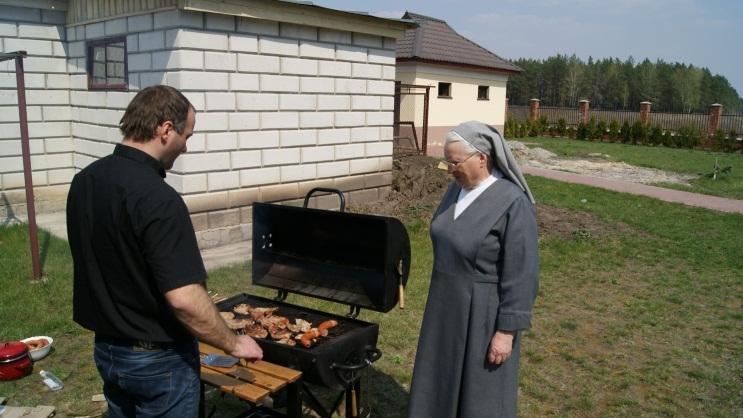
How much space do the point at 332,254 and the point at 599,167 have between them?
1846cm

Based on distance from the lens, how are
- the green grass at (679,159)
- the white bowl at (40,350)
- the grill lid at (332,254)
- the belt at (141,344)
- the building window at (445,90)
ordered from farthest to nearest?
1. the building window at (445,90)
2. the green grass at (679,159)
3. the white bowl at (40,350)
4. the grill lid at (332,254)
5. the belt at (141,344)

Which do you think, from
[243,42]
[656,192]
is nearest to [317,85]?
[243,42]

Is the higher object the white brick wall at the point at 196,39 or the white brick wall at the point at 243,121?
the white brick wall at the point at 196,39

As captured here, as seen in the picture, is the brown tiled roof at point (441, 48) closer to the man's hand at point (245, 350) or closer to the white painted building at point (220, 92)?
the white painted building at point (220, 92)

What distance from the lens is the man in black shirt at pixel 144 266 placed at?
6.97 feet

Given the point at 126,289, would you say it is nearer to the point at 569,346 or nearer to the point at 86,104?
the point at 569,346

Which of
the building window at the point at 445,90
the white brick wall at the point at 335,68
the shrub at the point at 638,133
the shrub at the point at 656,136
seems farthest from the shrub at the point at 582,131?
the white brick wall at the point at 335,68

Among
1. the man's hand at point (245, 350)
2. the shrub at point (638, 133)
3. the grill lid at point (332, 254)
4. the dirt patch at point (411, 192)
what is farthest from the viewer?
the shrub at point (638, 133)

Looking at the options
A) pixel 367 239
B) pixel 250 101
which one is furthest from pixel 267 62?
pixel 367 239

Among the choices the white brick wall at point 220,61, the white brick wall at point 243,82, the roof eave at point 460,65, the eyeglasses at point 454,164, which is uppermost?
the roof eave at point 460,65

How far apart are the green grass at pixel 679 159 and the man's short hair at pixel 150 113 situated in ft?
49.9

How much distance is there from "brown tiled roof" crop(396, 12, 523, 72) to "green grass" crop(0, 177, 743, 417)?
501 inches

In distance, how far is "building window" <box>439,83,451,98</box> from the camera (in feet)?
72.3

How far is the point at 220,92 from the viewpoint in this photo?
7754 millimetres
